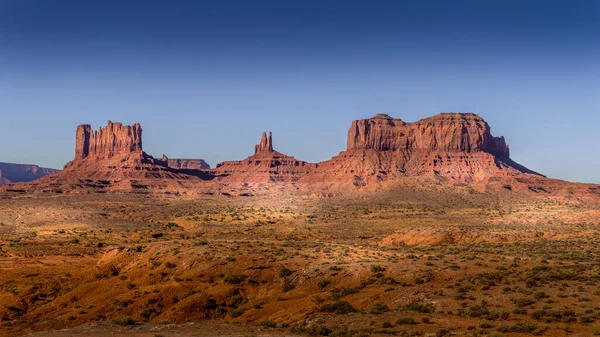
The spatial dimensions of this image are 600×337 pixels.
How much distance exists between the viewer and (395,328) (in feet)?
68.3

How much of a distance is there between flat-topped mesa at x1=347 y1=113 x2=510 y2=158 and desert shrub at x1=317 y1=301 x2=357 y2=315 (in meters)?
154

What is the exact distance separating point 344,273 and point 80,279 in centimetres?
1722

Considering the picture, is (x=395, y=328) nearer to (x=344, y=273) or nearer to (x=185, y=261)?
(x=344, y=273)

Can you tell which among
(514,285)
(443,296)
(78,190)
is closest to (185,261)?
(443,296)

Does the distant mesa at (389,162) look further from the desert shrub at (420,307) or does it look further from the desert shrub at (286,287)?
the desert shrub at (420,307)

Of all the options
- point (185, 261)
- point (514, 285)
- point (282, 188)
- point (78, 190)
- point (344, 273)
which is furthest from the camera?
point (282, 188)

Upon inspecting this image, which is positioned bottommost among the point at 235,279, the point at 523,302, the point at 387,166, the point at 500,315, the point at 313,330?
the point at 313,330

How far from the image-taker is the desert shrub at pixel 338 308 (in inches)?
968

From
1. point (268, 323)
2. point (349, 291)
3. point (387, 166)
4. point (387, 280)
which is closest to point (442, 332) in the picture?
point (268, 323)

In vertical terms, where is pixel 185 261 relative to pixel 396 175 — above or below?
below

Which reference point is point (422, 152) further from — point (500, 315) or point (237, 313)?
point (500, 315)

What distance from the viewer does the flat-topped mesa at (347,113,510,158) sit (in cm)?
17412

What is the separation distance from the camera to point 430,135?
584ft

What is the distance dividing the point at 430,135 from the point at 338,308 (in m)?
159
